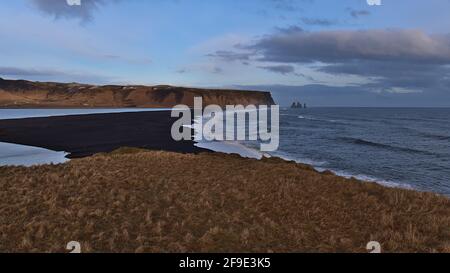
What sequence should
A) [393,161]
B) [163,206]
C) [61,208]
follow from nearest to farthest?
[61,208]
[163,206]
[393,161]

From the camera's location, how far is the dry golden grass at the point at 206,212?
8.90 meters

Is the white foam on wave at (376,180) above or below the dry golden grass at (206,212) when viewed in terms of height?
below

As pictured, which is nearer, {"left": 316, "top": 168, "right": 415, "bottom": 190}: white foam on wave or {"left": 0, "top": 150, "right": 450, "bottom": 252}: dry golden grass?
{"left": 0, "top": 150, "right": 450, "bottom": 252}: dry golden grass

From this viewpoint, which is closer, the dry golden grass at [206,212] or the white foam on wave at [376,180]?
the dry golden grass at [206,212]

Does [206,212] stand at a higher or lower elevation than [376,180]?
higher

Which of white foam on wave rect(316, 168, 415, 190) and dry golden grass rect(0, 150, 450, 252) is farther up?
dry golden grass rect(0, 150, 450, 252)

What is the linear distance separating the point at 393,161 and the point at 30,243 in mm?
33003

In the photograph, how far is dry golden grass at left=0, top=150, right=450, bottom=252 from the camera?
8898 mm

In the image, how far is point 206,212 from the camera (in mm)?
11383

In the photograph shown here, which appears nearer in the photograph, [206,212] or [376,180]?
[206,212]
